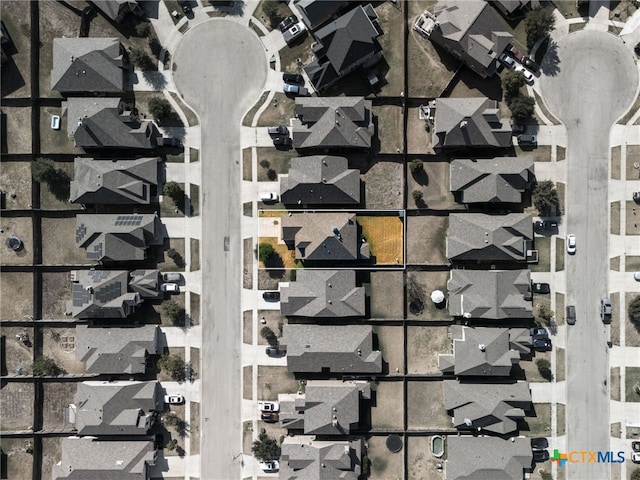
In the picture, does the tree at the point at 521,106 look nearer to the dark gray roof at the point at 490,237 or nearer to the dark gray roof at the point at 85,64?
the dark gray roof at the point at 490,237

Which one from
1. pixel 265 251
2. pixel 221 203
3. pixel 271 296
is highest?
pixel 221 203

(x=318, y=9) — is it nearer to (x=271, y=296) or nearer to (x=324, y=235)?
(x=324, y=235)

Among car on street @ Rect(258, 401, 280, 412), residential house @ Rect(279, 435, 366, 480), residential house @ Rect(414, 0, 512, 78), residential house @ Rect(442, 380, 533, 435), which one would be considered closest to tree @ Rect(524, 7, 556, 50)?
residential house @ Rect(414, 0, 512, 78)

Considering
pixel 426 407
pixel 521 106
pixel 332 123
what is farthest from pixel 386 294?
pixel 521 106

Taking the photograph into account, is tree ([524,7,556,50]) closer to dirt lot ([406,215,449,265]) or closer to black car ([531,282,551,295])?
dirt lot ([406,215,449,265])

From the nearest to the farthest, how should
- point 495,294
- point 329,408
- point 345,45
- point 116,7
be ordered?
point 345,45, point 329,408, point 495,294, point 116,7

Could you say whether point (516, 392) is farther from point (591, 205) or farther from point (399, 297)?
point (591, 205)

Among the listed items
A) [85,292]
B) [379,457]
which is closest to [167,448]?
[85,292]
